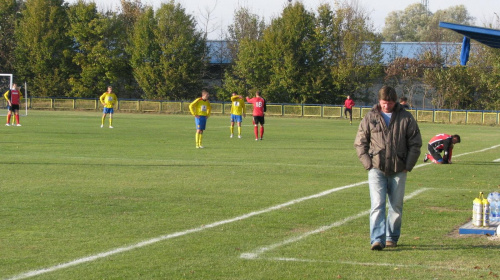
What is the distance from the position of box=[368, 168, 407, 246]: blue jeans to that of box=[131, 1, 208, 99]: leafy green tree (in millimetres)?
57913

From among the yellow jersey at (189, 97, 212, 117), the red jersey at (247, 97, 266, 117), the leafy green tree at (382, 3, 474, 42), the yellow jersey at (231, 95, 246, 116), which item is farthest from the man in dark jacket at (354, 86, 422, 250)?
the leafy green tree at (382, 3, 474, 42)

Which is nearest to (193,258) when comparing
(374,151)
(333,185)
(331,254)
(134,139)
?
(331,254)

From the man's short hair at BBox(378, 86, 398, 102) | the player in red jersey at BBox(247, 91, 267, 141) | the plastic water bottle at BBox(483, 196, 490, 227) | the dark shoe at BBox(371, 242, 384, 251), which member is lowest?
the dark shoe at BBox(371, 242, 384, 251)

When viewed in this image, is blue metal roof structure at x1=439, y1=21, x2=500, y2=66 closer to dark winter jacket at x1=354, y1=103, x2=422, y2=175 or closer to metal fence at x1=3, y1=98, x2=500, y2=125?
dark winter jacket at x1=354, y1=103, x2=422, y2=175

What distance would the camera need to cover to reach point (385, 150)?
754 cm

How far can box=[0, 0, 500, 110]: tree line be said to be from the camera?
61.3 metres

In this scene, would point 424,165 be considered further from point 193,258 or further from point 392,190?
Answer: point 193,258

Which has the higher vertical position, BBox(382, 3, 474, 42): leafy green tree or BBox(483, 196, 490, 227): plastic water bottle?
BBox(382, 3, 474, 42): leafy green tree

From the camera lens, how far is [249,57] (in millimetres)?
64562

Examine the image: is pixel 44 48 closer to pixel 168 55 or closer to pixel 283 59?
pixel 168 55

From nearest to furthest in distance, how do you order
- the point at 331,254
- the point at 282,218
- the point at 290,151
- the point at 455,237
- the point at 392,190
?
the point at 331,254, the point at 392,190, the point at 455,237, the point at 282,218, the point at 290,151

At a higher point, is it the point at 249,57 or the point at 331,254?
the point at 249,57

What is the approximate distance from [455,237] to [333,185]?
15.9 feet

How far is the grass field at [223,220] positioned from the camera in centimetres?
666
